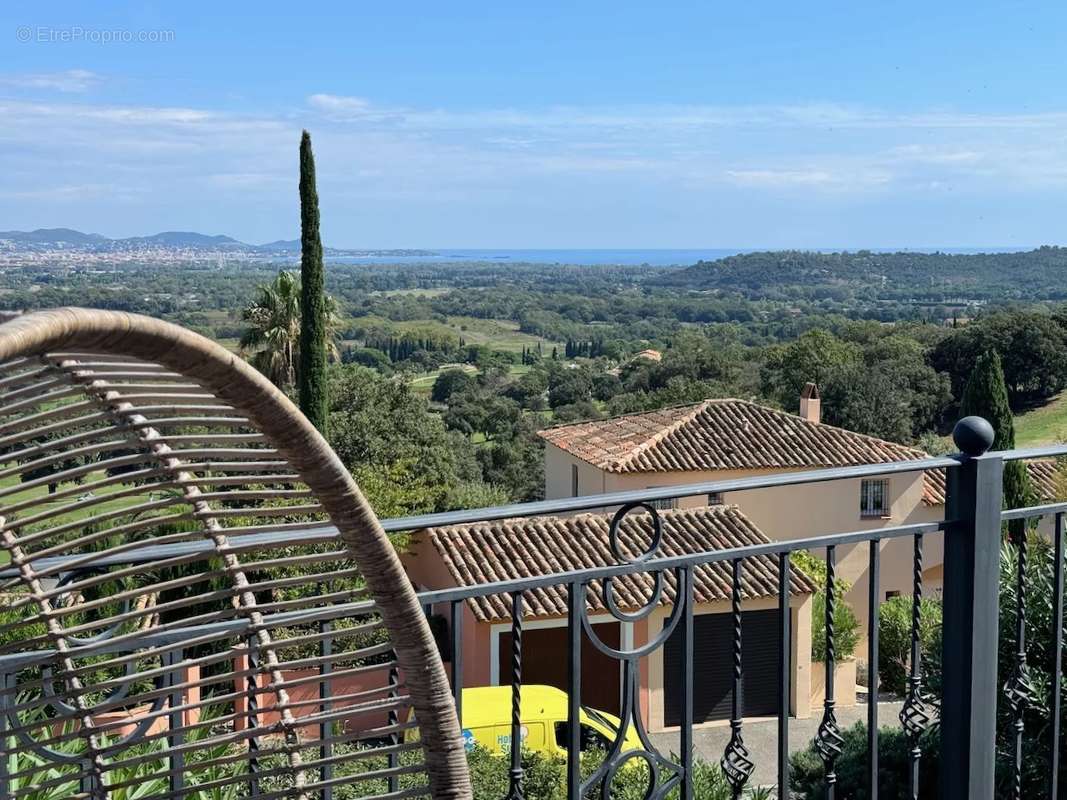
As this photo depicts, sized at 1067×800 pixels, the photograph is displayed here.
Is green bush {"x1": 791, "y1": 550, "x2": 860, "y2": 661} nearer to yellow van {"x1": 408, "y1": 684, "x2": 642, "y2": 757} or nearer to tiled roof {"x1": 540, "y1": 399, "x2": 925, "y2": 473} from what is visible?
tiled roof {"x1": 540, "y1": 399, "x2": 925, "y2": 473}

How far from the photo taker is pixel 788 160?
129500 mm

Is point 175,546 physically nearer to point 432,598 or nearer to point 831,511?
point 432,598

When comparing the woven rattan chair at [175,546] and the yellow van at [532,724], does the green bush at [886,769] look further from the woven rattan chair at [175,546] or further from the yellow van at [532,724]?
the woven rattan chair at [175,546]

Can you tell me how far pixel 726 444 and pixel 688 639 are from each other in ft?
77.2

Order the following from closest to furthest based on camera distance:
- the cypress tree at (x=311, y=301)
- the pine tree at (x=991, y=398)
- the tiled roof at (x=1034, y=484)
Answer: the cypress tree at (x=311, y=301) → the pine tree at (x=991, y=398) → the tiled roof at (x=1034, y=484)

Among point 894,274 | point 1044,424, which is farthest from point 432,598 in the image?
point 894,274

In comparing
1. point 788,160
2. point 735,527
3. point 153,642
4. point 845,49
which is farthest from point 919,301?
point 153,642

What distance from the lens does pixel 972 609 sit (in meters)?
2.44

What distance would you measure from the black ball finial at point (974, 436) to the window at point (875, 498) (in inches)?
973

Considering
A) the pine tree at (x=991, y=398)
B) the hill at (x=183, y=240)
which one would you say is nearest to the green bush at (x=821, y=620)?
the pine tree at (x=991, y=398)

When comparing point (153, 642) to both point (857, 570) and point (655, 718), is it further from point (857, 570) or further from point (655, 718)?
point (857, 570)

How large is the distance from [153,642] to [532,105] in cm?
13579

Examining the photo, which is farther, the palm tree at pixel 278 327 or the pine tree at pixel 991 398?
the palm tree at pixel 278 327

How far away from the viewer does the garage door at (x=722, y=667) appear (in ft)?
56.9
